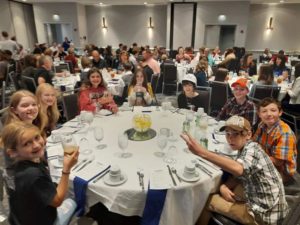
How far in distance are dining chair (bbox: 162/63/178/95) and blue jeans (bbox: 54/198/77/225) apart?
15.2ft

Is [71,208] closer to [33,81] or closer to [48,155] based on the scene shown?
[48,155]

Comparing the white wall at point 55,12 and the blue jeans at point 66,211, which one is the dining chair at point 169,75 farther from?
the white wall at point 55,12

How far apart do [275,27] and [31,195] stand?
531 inches

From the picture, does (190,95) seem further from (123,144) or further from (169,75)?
(169,75)

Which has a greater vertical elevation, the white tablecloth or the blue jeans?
the white tablecloth

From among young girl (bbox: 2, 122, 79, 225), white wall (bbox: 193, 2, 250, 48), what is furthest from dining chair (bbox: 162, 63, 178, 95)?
white wall (bbox: 193, 2, 250, 48)

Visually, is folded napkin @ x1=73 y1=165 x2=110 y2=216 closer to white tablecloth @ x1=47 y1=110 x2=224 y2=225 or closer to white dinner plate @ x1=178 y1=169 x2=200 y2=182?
white tablecloth @ x1=47 y1=110 x2=224 y2=225

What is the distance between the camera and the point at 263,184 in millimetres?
1563

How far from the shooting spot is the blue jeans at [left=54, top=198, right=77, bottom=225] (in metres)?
1.61

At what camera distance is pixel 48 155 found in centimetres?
198

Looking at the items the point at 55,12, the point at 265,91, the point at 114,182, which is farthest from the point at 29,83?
the point at 55,12

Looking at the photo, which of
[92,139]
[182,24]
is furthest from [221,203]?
[182,24]

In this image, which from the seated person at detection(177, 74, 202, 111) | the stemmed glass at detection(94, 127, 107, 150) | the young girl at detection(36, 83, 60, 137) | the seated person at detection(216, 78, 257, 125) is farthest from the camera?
the seated person at detection(177, 74, 202, 111)

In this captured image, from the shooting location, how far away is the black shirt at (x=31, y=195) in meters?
1.31
